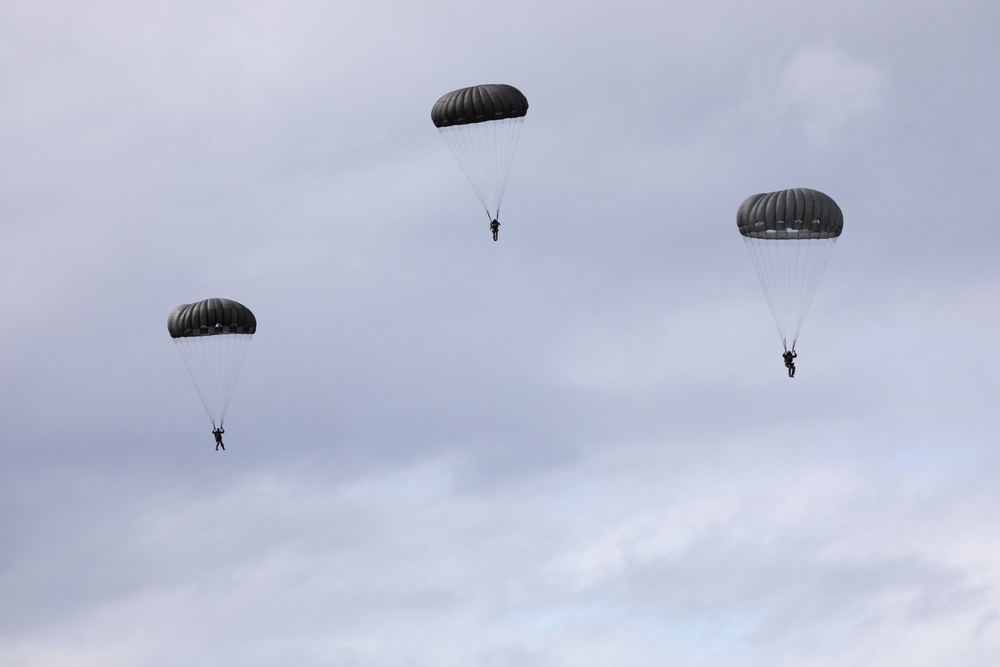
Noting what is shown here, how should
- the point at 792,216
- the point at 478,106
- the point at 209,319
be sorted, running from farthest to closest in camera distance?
the point at 209,319, the point at 478,106, the point at 792,216

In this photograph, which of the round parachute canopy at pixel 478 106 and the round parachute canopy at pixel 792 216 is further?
the round parachute canopy at pixel 478 106

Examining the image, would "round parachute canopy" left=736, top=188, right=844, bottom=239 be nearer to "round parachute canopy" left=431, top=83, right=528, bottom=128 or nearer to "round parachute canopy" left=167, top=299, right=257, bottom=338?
"round parachute canopy" left=431, top=83, right=528, bottom=128

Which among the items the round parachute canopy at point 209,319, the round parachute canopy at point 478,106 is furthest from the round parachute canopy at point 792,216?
the round parachute canopy at point 209,319

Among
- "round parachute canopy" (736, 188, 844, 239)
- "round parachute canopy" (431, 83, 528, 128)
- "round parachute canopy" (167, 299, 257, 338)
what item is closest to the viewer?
"round parachute canopy" (736, 188, 844, 239)

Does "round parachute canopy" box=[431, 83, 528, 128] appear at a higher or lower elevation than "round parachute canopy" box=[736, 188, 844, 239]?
higher

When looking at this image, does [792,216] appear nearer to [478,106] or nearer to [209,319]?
[478,106]

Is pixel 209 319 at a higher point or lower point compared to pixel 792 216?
higher

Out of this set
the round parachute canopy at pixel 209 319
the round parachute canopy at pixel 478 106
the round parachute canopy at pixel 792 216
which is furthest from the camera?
the round parachute canopy at pixel 209 319

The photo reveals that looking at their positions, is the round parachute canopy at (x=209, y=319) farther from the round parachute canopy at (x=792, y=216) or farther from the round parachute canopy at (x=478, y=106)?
the round parachute canopy at (x=792, y=216)

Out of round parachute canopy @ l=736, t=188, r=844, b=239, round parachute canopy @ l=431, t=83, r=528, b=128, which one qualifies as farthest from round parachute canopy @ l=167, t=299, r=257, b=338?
round parachute canopy @ l=736, t=188, r=844, b=239

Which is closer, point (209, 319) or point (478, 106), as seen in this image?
point (478, 106)

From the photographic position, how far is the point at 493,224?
299ft

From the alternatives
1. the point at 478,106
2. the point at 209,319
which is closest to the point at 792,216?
the point at 478,106

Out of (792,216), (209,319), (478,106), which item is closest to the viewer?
(792,216)
